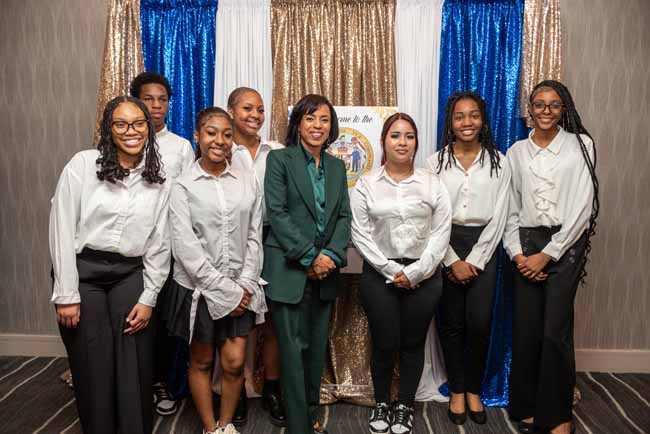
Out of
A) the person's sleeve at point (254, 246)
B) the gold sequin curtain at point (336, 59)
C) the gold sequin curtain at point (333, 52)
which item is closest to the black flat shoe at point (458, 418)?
the gold sequin curtain at point (336, 59)

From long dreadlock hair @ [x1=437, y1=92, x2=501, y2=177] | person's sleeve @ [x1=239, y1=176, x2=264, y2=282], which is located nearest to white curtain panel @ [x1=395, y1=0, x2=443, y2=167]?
long dreadlock hair @ [x1=437, y1=92, x2=501, y2=177]

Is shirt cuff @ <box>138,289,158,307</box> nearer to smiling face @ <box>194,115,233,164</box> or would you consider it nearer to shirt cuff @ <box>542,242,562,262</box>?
smiling face @ <box>194,115,233,164</box>

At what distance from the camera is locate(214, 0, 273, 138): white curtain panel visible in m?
3.32

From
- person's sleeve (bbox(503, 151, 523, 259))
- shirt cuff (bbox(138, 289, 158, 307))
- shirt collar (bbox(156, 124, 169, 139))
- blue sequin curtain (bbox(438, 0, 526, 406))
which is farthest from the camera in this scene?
blue sequin curtain (bbox(438, 0, 526, 406))

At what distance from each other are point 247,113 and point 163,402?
1.67 m

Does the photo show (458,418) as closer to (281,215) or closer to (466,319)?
(466,319)

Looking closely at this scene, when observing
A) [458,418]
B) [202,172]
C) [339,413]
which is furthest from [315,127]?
[458,418]

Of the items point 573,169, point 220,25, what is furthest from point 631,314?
point 220,25

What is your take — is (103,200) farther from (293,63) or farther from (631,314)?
(631,314)

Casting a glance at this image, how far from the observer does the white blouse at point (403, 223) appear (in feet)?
8.50

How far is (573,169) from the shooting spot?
265 centimetres

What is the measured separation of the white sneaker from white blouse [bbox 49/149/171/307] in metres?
1.02

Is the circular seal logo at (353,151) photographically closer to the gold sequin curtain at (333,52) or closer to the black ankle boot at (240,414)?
the gold sequin curtain at (333,52)

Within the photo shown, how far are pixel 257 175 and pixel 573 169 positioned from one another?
1.58 m
